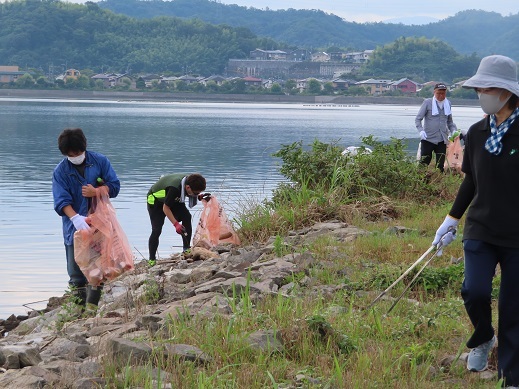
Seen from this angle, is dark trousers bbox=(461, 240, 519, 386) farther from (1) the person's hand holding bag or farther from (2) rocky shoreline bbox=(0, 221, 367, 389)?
(1) the person's hand holding bag

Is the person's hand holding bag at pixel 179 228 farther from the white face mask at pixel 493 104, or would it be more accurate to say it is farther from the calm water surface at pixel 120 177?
the white face mask at pixel 493 104

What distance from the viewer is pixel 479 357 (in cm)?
538

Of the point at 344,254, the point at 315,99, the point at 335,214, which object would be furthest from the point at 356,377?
the point at 315,99

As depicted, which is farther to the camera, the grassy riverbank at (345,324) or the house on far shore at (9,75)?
the house on far shore at (9,75)

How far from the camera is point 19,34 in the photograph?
17850 centimetres

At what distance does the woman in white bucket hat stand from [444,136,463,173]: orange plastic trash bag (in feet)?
29.2

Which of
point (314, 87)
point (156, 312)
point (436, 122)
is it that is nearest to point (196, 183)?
point (156, 312)

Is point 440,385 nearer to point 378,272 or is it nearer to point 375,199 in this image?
point 378,272

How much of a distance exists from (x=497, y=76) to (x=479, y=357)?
1.54m

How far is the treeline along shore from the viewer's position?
138 metres

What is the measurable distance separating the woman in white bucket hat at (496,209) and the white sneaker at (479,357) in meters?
0.15

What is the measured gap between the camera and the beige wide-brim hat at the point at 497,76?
5.07 meters

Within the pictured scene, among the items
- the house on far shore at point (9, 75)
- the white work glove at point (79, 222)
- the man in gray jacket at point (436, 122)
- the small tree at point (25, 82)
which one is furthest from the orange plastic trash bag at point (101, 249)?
the house on far shore at point (9, 75)

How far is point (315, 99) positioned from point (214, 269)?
143 metres
